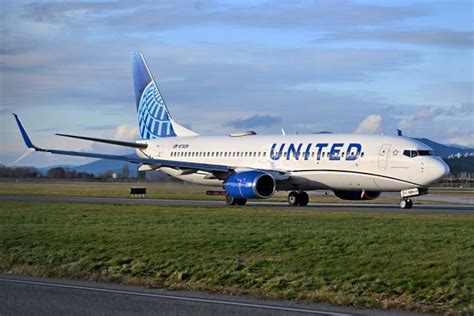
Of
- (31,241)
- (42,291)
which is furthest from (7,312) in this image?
(31,241)

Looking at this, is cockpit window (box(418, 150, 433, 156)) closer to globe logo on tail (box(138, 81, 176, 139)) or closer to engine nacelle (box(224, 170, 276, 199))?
engine nacelle (box(224, 170, 276, 199))

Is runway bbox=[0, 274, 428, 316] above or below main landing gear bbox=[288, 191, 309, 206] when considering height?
below

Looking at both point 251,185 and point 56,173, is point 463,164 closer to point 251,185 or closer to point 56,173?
point 56,173

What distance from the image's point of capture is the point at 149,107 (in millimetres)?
55125

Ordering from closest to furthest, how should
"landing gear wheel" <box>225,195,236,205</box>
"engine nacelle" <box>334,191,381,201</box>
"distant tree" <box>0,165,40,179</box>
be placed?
"landing gear wheel" <box>225,195,236,205</box> < "engine nacelle" <box>334,191,381,201</box> < "distant tree" <box>0,165,40,179</box>

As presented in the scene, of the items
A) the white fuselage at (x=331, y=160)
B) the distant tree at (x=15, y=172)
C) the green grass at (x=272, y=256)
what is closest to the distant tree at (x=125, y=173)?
the distant tree at (x=15, y=172)

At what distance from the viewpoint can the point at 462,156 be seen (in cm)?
18712

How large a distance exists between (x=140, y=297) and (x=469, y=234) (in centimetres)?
1111

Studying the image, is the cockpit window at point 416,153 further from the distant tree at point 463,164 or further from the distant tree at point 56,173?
the distant tree at point 463,164

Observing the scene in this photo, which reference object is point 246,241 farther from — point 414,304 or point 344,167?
point 344,167

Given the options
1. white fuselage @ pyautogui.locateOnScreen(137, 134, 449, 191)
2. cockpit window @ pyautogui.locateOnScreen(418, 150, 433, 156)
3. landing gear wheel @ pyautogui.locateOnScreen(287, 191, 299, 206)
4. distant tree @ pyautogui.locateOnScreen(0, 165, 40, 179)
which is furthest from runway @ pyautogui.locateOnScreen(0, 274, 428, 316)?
distant tree @ pyautogui.locateOnScreen(0, 165, 40, 179)

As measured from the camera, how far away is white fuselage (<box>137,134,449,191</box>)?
37938 mm

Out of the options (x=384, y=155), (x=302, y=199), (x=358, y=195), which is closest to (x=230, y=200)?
(x=302, y=199)

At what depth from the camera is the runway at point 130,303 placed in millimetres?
12195
